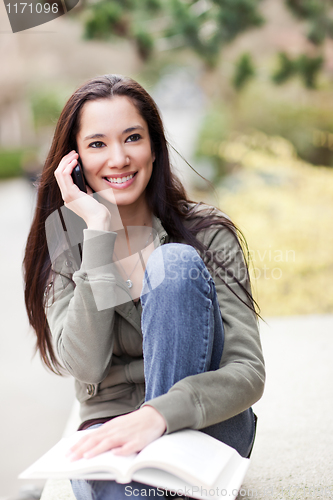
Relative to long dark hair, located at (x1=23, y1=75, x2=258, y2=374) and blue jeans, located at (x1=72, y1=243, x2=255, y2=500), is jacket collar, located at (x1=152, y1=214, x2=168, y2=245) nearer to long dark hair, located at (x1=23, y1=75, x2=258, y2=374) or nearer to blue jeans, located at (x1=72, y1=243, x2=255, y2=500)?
long dark hair, located at (x1=23, y1=75, x2=258, y2=374)

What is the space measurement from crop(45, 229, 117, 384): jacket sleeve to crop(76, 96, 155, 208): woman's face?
0.79 feet

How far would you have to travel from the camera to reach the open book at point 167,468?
Answer: 92 centimetres

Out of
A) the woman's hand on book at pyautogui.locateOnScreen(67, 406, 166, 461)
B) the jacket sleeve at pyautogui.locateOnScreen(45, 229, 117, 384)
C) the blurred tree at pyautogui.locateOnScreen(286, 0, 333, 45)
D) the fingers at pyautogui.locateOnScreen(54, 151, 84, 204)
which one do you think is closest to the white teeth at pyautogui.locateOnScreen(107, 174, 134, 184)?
the fingers at pyautogui.locateOnScreen(54, 151, 84, 204)

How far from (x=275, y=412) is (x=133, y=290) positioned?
35.3 inches

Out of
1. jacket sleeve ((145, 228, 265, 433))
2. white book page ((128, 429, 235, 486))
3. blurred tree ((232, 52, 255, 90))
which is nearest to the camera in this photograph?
white book page ((128, 429, 235, 486))

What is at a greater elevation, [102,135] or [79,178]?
[102,135]

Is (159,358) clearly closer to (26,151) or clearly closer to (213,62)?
(213,62)

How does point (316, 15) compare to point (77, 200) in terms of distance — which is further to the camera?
point (316, 15)

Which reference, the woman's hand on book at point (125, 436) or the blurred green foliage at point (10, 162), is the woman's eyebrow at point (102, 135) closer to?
the woman's hand on book at point (125, 436)

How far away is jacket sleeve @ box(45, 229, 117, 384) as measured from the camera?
1.29 m

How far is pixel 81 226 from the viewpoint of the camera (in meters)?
1.67

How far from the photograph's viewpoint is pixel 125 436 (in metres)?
0.99

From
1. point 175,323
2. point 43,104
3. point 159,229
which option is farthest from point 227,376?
point 43,104

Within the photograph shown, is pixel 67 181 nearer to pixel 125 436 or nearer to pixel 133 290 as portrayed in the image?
pixel 133 290
